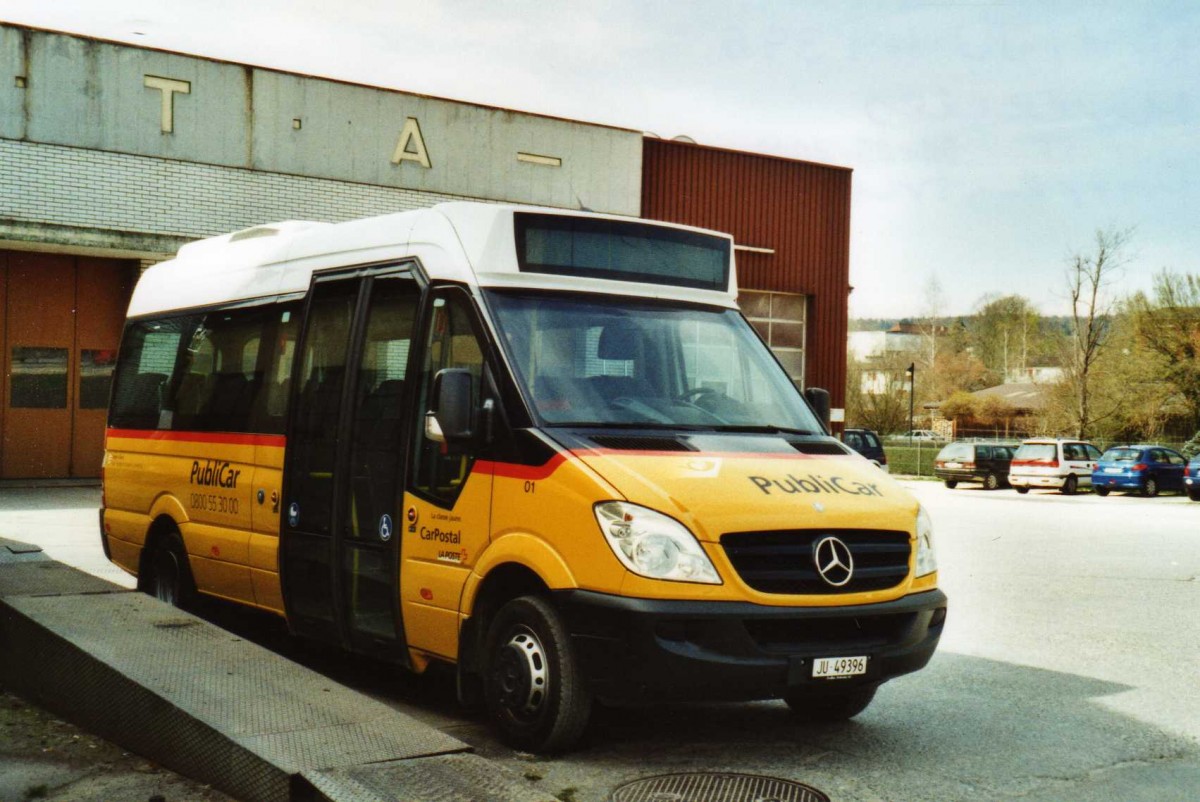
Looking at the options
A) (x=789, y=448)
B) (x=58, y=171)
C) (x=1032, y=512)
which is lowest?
(x=1032, y=512)

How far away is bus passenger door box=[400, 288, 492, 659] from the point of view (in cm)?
619

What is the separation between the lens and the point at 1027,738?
257 inches

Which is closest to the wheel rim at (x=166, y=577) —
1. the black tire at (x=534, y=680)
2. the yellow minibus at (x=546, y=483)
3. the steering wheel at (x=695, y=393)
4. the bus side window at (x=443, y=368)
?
the yellow minibus at (x=546, y=483)

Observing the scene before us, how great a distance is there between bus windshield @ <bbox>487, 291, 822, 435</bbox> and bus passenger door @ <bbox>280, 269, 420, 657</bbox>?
82cm

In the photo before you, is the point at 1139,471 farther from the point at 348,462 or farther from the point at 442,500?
the point at 442,500

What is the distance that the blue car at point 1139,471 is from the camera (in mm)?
36906

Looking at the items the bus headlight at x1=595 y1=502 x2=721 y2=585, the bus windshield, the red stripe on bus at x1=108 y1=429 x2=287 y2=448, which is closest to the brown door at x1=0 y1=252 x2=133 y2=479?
the red stripe on bus at x1=108 y1=429 x2=287 y2=448

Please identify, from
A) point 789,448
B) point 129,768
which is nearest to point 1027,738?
point 789,448

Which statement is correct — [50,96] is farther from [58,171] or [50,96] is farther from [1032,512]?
[1032,512]

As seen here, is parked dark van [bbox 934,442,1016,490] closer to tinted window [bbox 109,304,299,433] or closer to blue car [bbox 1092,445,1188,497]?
blue car [bbox 1092,445,1188,497]

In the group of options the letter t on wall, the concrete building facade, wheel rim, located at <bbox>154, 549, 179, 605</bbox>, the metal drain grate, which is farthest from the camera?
the letter t on wall

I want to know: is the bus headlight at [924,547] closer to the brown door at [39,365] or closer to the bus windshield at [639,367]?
the bus windshield at [639,367]

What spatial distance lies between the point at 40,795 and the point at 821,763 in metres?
3.28

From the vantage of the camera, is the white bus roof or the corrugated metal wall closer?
the white bus roof
